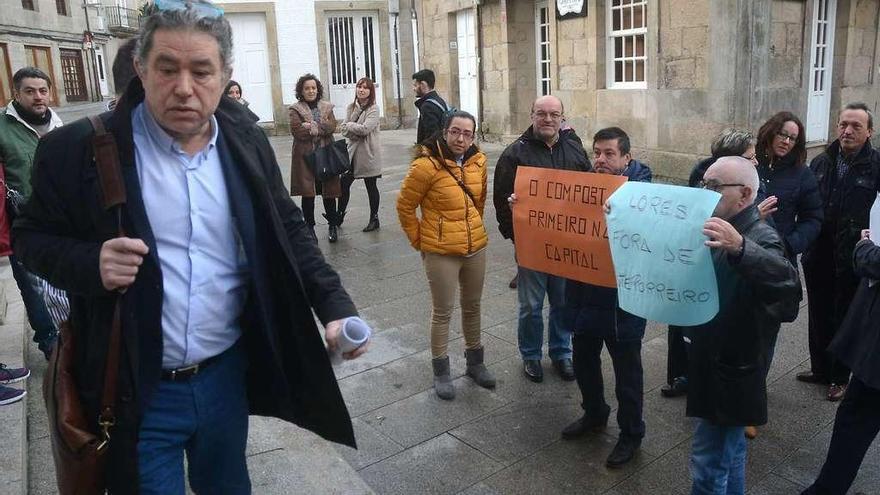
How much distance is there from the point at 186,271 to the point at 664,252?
182cm

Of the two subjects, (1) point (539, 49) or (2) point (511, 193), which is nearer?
(2) point (511, 193)

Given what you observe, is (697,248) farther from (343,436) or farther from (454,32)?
(454,32)

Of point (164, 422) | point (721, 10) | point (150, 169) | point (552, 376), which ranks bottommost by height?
point (552, 376)

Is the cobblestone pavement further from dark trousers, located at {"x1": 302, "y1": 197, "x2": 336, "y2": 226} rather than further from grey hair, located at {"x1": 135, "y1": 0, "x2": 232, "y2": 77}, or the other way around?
dark trousers, located at {"x1": 302, "y1": 197, "x2": 336, "y2": 226}

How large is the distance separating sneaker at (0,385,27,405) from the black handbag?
4.34m

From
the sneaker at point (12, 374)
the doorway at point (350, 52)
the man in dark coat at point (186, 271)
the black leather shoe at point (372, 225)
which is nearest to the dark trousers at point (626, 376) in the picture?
the man in dark coat at point (186, 271)

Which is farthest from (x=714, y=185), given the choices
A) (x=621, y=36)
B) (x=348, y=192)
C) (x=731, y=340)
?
(x=621, y=36)

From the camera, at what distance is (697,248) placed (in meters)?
2.73

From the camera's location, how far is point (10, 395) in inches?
151

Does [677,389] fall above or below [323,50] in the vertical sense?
below

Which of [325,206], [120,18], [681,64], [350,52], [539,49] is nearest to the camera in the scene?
[325,206]

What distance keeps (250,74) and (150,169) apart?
57.1 ft

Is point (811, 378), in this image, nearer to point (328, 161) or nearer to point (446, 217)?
point (446, 217)

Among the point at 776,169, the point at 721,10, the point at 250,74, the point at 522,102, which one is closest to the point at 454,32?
the point at 522,102
